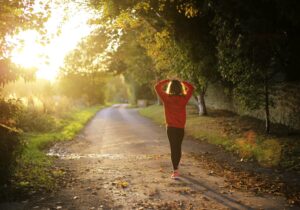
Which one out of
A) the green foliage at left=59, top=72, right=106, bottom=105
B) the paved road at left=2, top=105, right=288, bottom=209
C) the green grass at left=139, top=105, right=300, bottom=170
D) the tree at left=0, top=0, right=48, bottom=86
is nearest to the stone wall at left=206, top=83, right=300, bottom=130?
the green grass at left=139, top=105, right=300, bottom=170

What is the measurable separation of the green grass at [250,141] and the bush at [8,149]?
649 centimetres

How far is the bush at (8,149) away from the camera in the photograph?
25.6 ft

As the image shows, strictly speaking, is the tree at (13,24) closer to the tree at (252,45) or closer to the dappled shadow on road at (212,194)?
the dappled shadow on road at (212,194)

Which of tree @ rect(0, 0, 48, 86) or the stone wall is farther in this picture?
the stone wall

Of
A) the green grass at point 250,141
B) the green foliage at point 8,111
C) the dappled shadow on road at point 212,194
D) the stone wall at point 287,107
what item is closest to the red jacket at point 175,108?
the dappled shadow on road at point 212,194

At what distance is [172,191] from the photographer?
25.5 feet

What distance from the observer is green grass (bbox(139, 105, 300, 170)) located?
10755 millimetres

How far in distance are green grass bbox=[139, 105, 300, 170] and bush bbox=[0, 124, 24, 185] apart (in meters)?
6.49

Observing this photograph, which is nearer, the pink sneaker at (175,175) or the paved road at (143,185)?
the paved road at (143,185)

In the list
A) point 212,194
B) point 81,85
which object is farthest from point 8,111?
point 81,85

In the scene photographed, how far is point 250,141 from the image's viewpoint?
13.6 meters

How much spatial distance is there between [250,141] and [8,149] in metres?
8.58

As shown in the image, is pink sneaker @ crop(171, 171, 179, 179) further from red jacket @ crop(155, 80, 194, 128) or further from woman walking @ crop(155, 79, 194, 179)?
red jacket @ crop(155, 80, 194, 128)

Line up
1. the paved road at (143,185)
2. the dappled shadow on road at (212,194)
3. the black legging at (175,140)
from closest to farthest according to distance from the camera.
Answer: the dappled shadow on road at (212,194), the paved road at (143,185), the black legging at (175,140)
